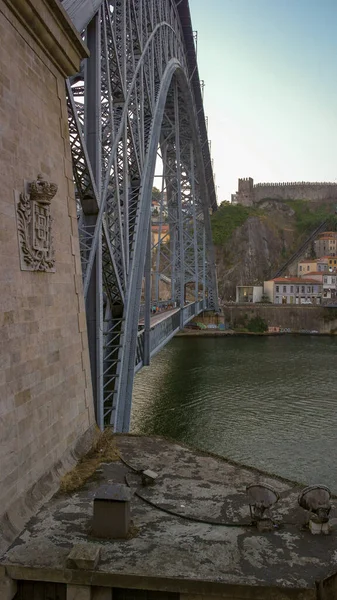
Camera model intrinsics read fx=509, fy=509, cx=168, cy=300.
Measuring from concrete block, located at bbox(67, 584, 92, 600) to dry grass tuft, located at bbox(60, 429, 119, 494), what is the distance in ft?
6.72

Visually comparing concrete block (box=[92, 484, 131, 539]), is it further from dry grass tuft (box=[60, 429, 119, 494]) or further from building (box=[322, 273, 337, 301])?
building (box=[322, 273, 337, 301])

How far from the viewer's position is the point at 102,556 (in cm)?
561

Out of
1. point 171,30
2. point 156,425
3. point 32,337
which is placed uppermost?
point 171,30

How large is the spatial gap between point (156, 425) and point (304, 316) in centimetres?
4519

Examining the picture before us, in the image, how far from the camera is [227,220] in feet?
273

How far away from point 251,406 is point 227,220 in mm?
59721

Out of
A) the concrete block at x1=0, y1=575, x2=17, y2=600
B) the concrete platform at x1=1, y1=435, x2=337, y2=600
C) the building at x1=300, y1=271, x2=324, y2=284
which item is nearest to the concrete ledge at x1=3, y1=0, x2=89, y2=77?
the concrete platform at x1=1, y1=435, x2=337, y2=600

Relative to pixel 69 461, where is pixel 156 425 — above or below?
below

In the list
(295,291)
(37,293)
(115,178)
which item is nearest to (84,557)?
(37,293)

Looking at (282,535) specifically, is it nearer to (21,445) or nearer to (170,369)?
(21,445)

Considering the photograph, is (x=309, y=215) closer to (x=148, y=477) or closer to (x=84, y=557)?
(x=148, y=477)

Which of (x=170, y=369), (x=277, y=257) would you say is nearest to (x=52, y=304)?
(x=170, y=369)

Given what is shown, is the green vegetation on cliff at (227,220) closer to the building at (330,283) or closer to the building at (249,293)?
the building at (249,293)

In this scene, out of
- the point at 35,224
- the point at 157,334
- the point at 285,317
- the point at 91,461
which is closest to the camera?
the point at 35,224
